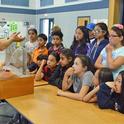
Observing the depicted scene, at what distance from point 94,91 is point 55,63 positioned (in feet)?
3.12

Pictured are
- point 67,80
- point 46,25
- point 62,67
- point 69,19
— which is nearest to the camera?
point 67,80

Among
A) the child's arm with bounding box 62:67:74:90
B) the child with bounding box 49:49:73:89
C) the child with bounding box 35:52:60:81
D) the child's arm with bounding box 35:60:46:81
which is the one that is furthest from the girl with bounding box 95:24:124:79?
the child's arm with bounding box 35:60:46:81

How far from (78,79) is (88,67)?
0.54 feet

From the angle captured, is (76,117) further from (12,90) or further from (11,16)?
(11,16)

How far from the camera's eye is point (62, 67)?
2.90m

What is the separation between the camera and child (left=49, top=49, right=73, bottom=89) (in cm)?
279

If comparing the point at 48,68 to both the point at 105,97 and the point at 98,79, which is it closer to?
the point at 98,79

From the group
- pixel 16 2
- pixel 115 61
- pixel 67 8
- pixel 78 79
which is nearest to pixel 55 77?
pixel 78 79

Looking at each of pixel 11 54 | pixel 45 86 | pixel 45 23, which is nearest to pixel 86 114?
pixel 45 86

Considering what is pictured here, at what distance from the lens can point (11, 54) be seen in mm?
3021

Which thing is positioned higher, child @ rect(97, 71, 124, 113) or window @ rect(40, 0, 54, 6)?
window @ rect(40, 0, 54, 6)

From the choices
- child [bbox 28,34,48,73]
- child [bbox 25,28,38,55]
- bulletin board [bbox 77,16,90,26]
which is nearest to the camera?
child [bbox 28,34,48,73]

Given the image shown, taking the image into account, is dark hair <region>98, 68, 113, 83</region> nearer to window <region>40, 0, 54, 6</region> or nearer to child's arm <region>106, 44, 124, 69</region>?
child's arm <region>106, 44, 124, 69</region>

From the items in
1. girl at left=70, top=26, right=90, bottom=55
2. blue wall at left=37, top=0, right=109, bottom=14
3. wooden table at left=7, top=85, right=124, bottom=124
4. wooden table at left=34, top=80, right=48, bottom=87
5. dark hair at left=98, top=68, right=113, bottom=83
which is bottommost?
wooden table at left=34, top=80, right=48, bottom=87
